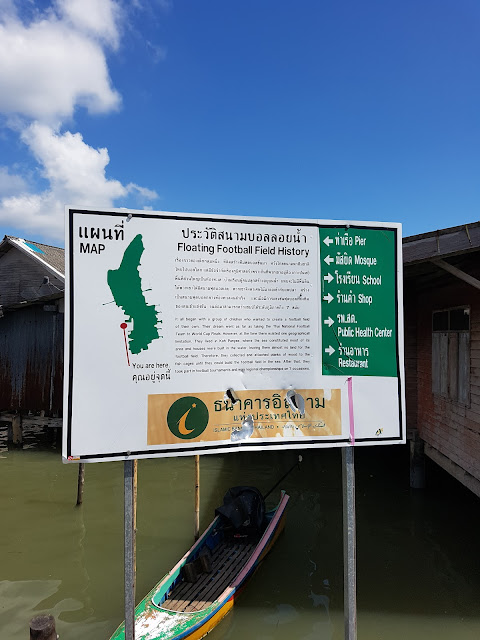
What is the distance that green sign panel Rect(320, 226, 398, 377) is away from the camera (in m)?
3.66

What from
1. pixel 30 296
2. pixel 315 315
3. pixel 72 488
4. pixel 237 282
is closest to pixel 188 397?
pixel 237 282

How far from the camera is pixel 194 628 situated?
20.5ft

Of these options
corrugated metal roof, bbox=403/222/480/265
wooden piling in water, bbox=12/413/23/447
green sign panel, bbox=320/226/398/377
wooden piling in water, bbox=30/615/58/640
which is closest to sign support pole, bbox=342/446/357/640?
green sign panel, bbox=320/226/398/377

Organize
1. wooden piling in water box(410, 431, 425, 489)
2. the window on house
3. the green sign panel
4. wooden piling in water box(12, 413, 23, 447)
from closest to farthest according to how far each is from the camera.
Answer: the green sign panel → the window on house → wooden piling in water box(410, 431, 425, 489) → wooden piling in water box(12, 413, 23, 447)

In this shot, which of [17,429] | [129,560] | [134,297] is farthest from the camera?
[17,429]

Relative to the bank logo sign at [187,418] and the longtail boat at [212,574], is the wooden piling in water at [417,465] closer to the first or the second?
the longtail boat at [212,574]

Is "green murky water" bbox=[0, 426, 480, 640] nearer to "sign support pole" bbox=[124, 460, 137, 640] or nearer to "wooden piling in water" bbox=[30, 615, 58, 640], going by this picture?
"wooden piling in water" bbox=[30, 615, 58, 640]

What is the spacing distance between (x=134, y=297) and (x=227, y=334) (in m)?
0.73

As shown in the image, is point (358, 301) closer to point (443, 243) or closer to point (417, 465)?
point (443, 243)

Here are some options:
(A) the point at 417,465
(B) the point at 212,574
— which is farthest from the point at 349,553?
(A) the point at 417,465

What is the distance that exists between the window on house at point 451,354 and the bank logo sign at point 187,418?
24.5 feet

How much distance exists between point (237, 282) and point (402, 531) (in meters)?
9.25

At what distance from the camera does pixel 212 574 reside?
7.93 m

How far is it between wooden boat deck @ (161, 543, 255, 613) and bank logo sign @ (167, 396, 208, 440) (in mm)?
4733
